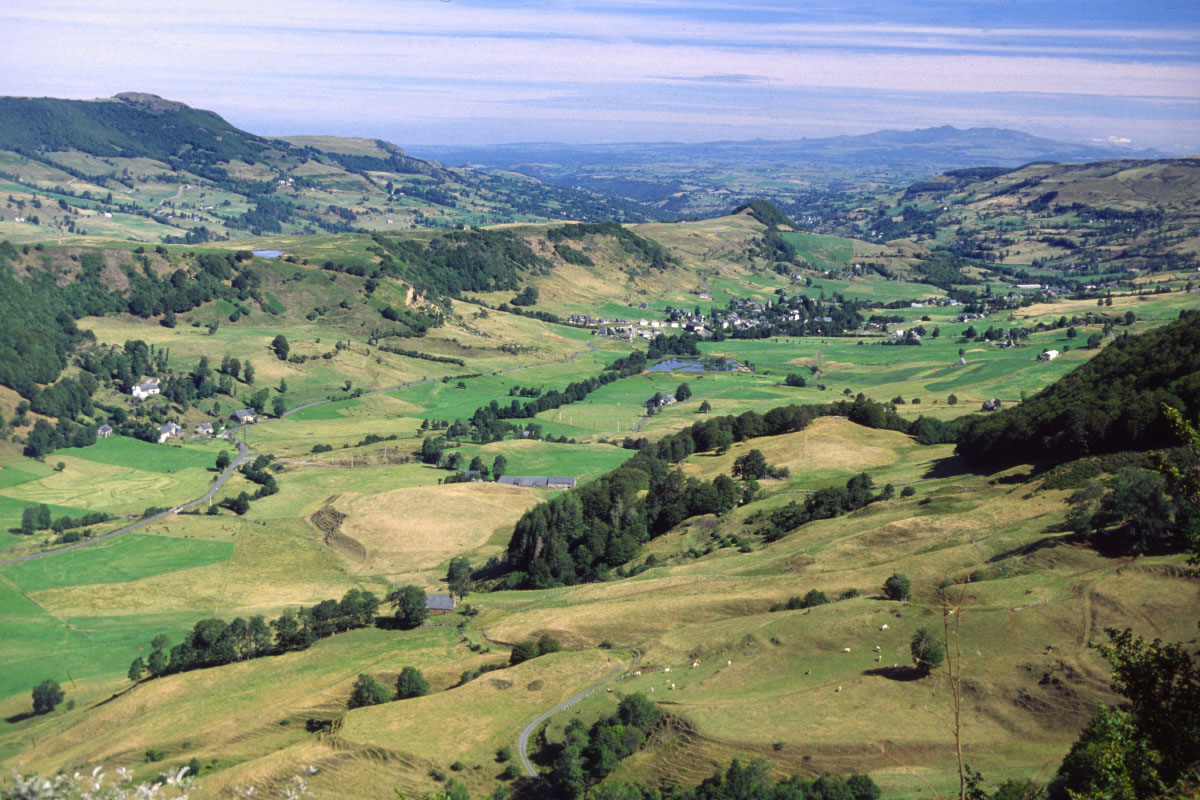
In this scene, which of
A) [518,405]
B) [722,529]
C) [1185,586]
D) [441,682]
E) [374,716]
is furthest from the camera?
[518,405]

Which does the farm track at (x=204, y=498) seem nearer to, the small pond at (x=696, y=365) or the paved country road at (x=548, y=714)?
the small pond at (x=696, y=365)

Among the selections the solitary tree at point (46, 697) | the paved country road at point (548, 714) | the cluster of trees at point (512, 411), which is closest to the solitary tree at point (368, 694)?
the paved country road at point (548, 714)

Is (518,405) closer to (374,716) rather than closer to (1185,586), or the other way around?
(374,716)

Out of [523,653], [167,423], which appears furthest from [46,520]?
[523,653]

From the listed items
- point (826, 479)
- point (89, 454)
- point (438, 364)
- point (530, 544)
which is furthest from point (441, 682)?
point (438, 364)

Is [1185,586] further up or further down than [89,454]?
further up

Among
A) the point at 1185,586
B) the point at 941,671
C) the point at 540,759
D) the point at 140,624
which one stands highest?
the point at 1185,586

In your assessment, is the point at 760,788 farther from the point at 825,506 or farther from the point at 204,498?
the point at 204,498
